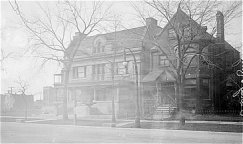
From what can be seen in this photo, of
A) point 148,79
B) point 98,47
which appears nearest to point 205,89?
point 148,79

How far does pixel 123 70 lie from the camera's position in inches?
1280

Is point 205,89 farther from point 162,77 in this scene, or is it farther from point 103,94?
point 103,94

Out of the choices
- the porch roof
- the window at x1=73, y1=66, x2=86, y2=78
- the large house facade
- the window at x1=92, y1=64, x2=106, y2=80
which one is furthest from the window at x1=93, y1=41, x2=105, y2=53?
the porch roof

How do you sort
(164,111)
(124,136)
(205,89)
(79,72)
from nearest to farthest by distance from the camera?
(124,136), (164,111), (205,89), (79,72)

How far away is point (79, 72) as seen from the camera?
122 ft

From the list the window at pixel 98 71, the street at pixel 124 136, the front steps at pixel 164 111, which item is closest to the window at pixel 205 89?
the front steps at pixel 164 111

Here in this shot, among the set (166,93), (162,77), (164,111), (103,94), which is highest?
(162,77)

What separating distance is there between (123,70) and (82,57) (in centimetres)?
689

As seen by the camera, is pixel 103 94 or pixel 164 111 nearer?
pixel 164 111

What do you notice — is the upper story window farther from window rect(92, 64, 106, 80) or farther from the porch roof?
the porch roof

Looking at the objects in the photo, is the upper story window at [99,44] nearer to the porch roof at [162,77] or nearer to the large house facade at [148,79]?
the large house facade at [148,79]

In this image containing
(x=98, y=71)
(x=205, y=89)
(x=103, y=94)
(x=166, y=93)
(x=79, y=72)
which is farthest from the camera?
(x=79, y=72)

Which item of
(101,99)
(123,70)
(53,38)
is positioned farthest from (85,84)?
(53,38)

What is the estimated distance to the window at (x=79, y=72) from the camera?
36578 millimetres
